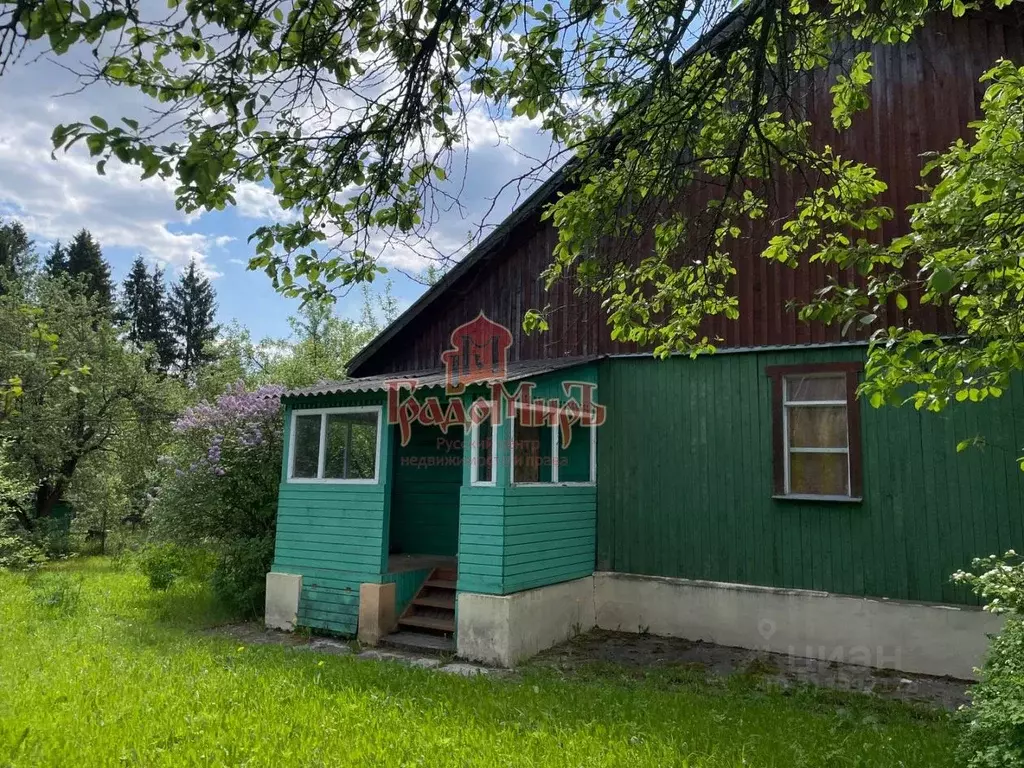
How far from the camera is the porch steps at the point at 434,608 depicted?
8.38 meters

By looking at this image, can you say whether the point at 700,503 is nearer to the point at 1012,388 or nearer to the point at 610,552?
the point at 610,552

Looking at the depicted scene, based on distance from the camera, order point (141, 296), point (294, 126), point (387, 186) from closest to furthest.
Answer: point (294, 126) < point (387, 186) < point (141, 296)

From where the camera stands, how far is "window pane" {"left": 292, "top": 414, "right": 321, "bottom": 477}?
9.51 meters

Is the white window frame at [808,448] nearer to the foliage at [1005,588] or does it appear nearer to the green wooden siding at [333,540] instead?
the foliage at [1005,588]

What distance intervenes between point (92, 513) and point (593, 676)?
60.9 ft

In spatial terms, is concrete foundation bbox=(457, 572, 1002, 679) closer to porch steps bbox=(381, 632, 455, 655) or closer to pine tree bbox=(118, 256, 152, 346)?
porch steps bbox=(381, 632, 455, 655)

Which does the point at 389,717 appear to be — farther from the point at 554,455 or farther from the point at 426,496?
the point at 426,496

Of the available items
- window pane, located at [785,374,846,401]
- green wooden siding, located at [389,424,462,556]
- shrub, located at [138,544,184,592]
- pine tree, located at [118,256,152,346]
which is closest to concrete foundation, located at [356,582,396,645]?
green wooden siding, located at [389,424,462,556]

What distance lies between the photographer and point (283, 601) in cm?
909

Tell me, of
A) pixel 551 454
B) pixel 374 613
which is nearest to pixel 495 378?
pixel 551 454

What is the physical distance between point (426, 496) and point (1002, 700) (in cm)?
814

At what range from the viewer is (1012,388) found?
7301mm

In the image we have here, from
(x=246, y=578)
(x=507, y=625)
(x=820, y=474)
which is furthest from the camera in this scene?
(x=246, y=578)

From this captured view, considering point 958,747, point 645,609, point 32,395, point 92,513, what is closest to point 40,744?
point 958,747
